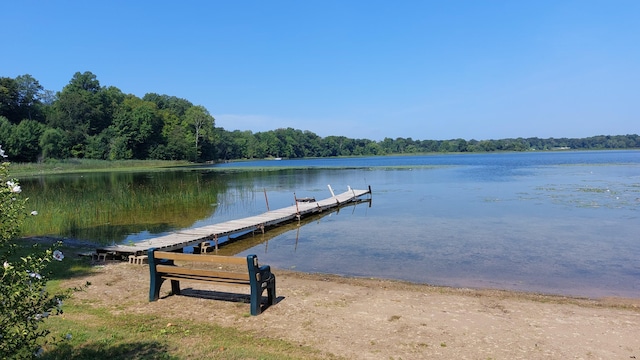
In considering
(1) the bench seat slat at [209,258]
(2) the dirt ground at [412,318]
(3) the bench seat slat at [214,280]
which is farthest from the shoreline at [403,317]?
(1) the bench seat slat at [209,258]

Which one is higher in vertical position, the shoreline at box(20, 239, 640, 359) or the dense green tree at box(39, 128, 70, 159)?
the dense green tree at box(39, 128, 70, 159)

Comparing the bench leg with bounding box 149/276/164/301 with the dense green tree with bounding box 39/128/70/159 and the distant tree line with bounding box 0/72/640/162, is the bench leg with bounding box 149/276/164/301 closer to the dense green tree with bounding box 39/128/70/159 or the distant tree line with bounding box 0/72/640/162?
the distant tree line with bounding box 0/72/640/162

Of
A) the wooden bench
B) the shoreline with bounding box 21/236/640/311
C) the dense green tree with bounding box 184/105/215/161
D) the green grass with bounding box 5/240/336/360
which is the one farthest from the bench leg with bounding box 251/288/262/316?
the dense green tree with bounding box 184/105/215/161

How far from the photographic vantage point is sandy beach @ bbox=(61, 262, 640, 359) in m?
5.98

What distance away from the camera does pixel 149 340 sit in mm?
5875

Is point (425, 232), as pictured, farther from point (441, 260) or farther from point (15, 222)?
point (15, 222)

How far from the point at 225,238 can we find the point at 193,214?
683 centimetres

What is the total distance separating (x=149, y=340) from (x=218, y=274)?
178cm

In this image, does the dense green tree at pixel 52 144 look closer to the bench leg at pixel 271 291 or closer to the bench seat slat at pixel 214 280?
the bench seat slat at pixel 214 280

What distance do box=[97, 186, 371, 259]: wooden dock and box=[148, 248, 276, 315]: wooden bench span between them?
5.13 m

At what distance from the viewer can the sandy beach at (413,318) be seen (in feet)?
19.6

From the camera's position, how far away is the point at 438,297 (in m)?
8.79

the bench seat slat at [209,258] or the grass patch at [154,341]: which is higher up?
the bench seat slat at [209,258]

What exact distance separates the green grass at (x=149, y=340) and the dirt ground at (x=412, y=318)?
0.34m
